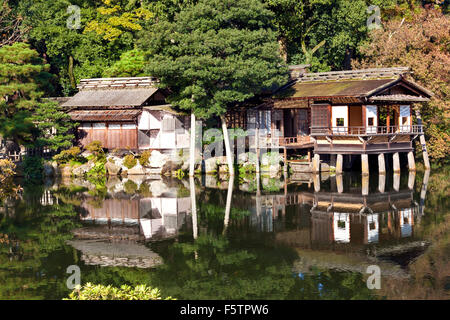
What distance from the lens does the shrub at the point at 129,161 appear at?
152ft

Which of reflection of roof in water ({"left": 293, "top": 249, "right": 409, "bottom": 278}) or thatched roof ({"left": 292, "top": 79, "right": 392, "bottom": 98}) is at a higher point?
thatched roof ({"left": 292, "top": 79, "right": 392, "bottom": 98})

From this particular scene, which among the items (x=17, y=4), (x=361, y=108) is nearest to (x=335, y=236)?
(x=361, y=108)

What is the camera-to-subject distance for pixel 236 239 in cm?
2477

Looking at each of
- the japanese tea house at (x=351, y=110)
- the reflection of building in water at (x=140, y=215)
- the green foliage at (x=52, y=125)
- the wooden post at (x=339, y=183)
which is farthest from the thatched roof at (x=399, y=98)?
the green foliage at (x=52, y=125)

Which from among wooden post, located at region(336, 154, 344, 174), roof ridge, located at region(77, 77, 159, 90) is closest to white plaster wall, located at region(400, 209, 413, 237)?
wooden post, located at region(336, 154, 344, 174)

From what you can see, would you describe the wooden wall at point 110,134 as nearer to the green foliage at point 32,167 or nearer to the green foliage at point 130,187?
the green foliage at point 32,167

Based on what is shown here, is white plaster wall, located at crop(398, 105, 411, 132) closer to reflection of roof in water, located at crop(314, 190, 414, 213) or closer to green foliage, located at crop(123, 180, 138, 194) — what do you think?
reflection of roof in water, located at crop(314, 190, 414, 213)

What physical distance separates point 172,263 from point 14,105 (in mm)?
29164

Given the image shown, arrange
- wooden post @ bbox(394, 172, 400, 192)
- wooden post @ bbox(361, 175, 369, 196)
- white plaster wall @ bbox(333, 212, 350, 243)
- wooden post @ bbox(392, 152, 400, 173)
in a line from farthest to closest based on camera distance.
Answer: wooden post @ bbox(392, 152, 400, 173), wooden post @ bbox(394, 172, 400, 192), wooden post @ bbox(361, 175, 369, 196), white plaster wall @ bbox(333, 212, 350, 243)

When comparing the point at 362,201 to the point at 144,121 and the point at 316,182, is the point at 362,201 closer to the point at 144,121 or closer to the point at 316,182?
the point at 316,182

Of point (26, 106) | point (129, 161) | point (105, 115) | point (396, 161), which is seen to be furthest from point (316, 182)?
point (26, 106)

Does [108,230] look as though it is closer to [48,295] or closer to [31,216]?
[31,216]

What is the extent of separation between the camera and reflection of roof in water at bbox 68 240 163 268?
70.7 ft

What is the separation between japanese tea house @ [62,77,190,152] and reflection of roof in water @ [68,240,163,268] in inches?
882
